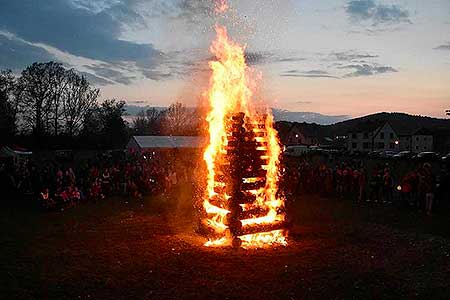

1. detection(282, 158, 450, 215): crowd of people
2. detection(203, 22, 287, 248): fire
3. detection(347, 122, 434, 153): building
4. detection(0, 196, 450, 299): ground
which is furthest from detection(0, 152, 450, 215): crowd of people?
detection(347, 122, 434, 153): building

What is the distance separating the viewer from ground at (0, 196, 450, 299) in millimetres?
7926

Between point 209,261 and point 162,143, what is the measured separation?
40.2 m

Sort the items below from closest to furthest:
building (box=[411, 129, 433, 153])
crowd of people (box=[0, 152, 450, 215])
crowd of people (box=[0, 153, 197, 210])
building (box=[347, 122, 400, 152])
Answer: crowd of people (box=[0, 152, 450, 215]) < crowd of people (box=[0, 153, 197, 210]) < building (box=[411, 129, 433, 153]) < building (box=[347, 122, 400, 152])

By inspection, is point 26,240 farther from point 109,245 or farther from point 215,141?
point 215,141

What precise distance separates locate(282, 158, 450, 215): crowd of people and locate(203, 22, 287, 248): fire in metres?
5.11

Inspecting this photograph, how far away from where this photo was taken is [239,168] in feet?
38.1

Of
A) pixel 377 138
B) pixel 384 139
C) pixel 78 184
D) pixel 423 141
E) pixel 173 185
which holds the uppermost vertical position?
pixel 377 138

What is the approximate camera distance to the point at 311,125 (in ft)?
364

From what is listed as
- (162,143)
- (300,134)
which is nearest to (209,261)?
(162,143)

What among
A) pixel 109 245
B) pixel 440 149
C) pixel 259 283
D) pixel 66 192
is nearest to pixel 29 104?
pixel 66 192

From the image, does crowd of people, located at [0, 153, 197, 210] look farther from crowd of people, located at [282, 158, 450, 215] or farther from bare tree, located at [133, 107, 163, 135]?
bare tree, located at [133, 107, 163, 135]

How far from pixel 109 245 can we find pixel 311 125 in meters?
103

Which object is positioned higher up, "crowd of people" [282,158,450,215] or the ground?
"crowd of people" [282,158,450,215]

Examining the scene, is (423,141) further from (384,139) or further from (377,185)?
(377,185)
